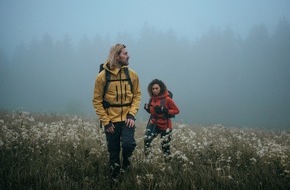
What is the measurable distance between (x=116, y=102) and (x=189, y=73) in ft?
255

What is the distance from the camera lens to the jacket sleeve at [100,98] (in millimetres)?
5787

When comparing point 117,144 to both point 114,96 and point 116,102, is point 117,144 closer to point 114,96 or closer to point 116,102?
point 116,102

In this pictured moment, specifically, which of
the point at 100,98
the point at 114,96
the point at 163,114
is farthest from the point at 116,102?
the point at 163,114

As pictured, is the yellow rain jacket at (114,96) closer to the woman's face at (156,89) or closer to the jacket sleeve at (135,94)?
the jacket sleeve at (135,94)

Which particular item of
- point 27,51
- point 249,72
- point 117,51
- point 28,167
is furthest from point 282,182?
point 27,51

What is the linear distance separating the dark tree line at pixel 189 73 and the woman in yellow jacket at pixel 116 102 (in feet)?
164

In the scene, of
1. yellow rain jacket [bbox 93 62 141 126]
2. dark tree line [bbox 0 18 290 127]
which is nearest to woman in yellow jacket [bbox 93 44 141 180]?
yellow rain jacket [bbox 93 62 141 126]

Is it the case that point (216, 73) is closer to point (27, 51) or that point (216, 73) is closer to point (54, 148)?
point (27, 51)

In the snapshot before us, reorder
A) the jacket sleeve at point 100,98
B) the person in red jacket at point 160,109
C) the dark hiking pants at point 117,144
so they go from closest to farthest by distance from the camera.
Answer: the dark hiking pants at point 117,144 → the jacket sleeve at point 100,98 → the person in red jacket at point 160,109

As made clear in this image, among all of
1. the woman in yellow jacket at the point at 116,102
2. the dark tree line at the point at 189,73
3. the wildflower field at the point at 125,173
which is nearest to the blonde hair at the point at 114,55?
the woman in yellow jacket at the point at 116,102

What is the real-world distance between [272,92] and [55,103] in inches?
2081

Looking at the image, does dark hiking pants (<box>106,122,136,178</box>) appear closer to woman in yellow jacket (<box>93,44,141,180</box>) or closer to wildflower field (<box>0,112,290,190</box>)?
woman in yellow jacket (<box>93,44,141,180</box>)

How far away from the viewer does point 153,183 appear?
16.8 feet

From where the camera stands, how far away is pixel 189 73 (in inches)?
3248
